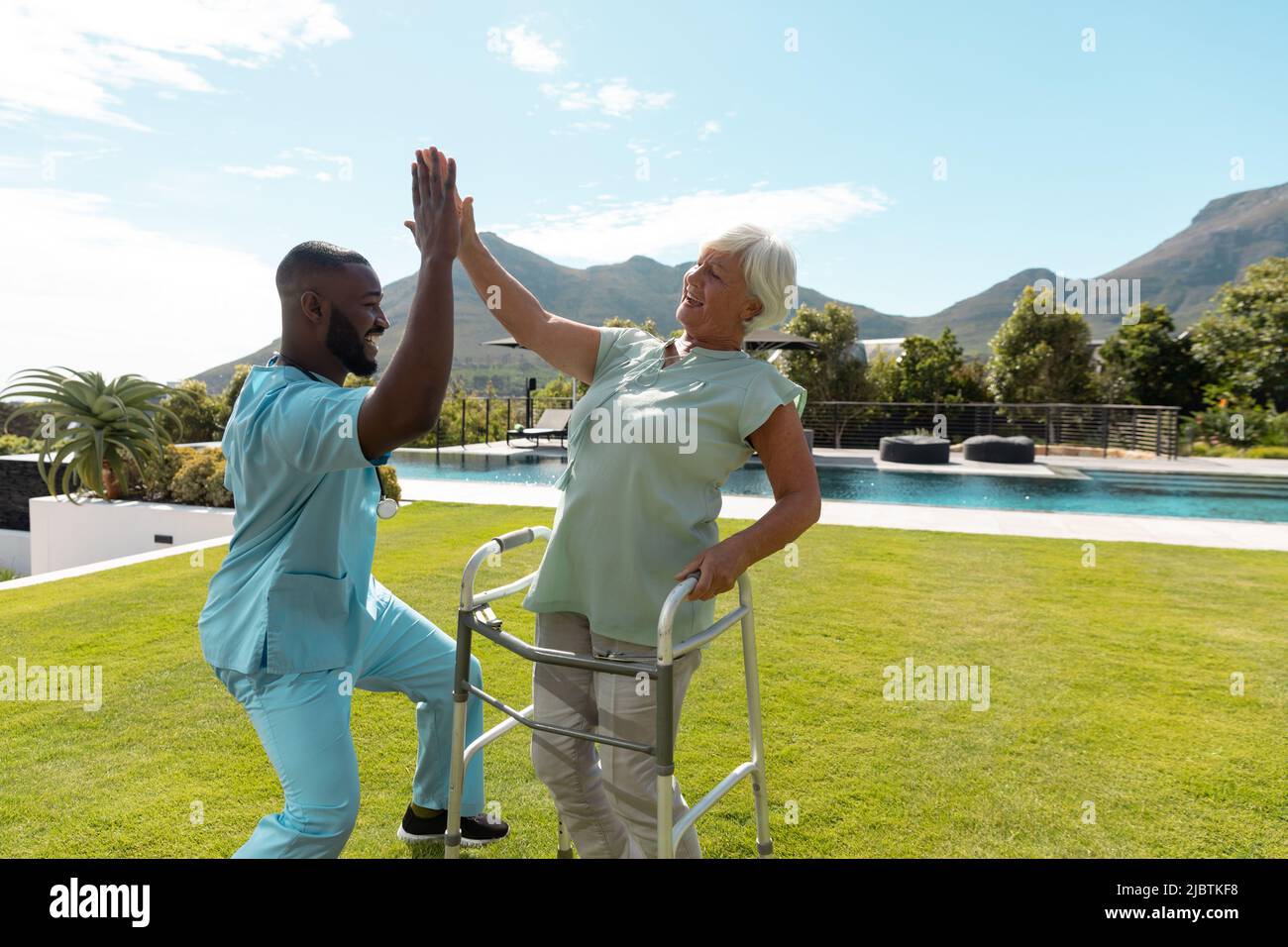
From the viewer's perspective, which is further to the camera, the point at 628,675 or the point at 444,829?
the point at 444,829

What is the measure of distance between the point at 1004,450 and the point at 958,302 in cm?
17158

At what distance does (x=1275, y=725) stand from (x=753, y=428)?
12.0 ft

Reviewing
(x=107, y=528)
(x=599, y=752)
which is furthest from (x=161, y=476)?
(x=599, y=752)

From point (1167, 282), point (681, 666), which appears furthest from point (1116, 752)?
point (1167, 282)

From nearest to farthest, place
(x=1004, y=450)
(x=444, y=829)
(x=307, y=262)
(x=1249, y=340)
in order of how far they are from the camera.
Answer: (x=307, y=262)
(x=444, y=829)
(x=1004, y=450)
(x=1249, y=340)

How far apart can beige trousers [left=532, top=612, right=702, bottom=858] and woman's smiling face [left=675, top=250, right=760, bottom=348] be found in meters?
0.82

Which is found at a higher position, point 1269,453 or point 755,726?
point 1269,453

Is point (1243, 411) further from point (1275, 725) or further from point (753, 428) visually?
point (753, 428)

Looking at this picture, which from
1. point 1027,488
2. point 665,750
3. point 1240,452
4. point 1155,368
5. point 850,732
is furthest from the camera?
point 1155,368

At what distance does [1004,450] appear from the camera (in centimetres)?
1950

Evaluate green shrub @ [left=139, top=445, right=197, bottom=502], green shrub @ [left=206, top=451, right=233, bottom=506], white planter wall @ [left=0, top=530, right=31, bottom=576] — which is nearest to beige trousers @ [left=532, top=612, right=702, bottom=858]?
green shrub @ [left=206, top=451, right=233, bottom=506]

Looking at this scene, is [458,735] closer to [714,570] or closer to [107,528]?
[714,570]

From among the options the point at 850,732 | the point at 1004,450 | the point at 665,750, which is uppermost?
the point at 1004,450

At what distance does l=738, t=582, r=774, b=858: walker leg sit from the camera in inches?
95.3
